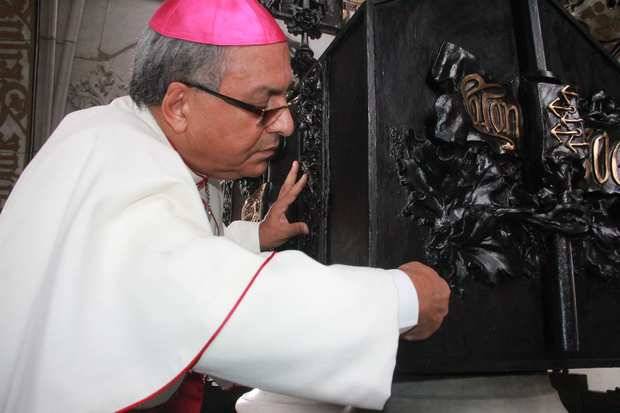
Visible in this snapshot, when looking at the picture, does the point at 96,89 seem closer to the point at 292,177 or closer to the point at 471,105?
the point at 292,177

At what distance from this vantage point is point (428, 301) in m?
1.04

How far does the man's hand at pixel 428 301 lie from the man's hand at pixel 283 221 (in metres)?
0.65

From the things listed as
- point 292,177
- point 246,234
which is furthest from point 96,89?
point 292,177

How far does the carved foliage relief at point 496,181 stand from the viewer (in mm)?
1392

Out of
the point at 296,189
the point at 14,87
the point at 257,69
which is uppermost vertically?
the point at 14,87

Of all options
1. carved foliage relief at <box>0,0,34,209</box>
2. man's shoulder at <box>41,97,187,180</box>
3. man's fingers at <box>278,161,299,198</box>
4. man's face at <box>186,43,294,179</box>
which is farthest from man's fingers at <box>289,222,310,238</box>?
carved foliage relief at <box>0,0,34,209</box>

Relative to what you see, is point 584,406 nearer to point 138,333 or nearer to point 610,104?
point 610,104

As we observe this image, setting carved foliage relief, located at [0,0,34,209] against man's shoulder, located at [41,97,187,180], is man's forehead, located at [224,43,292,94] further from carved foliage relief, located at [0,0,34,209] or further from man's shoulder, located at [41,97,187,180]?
carved foliage relief, located at [0,0,34,209]

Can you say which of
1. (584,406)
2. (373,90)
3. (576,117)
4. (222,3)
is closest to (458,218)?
(373,90)

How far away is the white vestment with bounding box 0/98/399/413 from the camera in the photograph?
35.8 inches

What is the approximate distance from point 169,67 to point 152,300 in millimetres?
640

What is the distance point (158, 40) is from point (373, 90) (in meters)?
0.56

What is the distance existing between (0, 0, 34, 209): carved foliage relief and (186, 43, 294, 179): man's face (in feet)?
8.09

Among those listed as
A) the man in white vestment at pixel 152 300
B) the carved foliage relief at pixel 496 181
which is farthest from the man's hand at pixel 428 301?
the carved foliage relief at pixel 496 181
